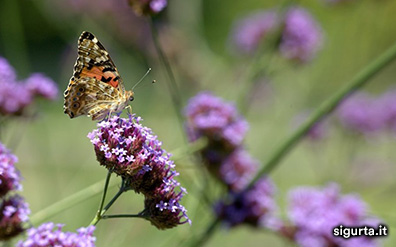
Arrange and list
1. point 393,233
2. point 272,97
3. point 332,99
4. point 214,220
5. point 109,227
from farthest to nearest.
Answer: point 393,233 → point 272,97 → point 109,227 → point 214,220 → point 332,99

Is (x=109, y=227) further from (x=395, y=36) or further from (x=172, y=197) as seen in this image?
(x=395, y=36)

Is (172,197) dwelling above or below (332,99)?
below

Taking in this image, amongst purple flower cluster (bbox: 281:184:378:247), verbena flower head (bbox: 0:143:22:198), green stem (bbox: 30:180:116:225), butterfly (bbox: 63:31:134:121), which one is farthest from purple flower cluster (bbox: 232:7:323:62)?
verbena flower head (bbox: 0:143:22:198)

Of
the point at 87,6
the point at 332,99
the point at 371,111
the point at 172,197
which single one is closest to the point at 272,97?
the point at 371,111

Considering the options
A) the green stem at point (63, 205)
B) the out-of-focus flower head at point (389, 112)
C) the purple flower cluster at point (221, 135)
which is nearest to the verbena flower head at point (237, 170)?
the purple flower cluster at point (221, 135)

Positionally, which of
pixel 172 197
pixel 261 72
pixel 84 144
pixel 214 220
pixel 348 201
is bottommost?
pixel 172 197

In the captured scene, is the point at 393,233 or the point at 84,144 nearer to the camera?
the point at 393,233

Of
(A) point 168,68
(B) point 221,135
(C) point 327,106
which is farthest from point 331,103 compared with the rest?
(A) point 168,68
